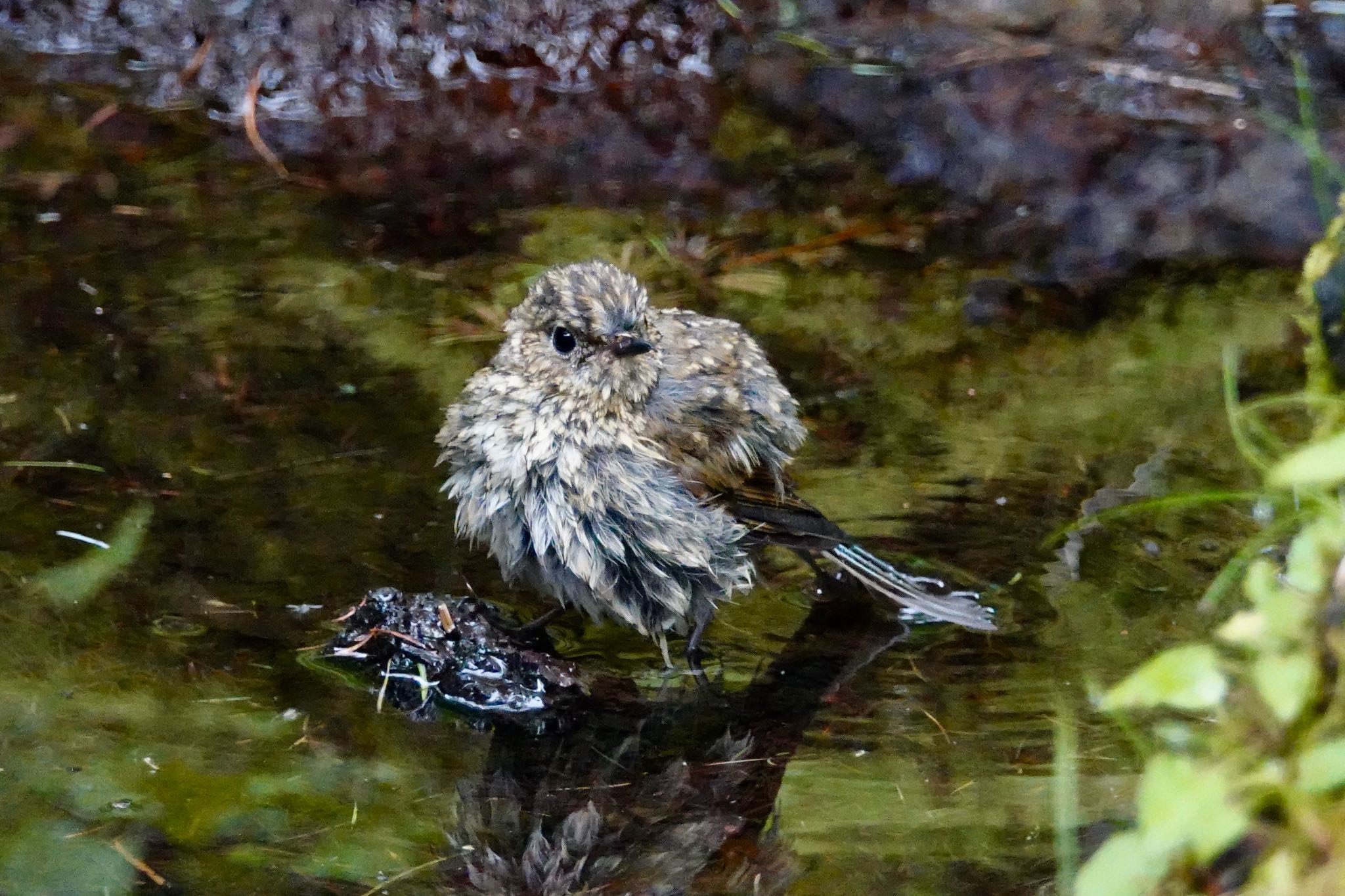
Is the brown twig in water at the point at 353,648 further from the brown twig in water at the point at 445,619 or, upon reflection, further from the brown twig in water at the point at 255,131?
the brown twig in water at the point at 255,131

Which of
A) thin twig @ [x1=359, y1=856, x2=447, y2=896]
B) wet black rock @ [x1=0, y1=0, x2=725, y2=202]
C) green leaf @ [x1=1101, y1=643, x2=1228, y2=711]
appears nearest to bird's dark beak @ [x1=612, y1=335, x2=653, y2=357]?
thin twig @ [x1=359, y1=856, x2=447, y2=896]

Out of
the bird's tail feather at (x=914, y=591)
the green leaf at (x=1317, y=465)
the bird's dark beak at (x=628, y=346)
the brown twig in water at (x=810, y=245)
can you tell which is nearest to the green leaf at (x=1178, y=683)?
the green leaf at (x=1317, y=465)

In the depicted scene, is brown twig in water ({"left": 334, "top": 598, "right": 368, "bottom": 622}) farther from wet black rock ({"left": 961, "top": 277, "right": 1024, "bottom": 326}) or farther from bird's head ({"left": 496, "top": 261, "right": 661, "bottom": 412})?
wet black rock ({"left": 961, "top": 277, "right": 1024, "bottom": 326})

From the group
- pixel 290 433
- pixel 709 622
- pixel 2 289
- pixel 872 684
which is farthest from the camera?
pixel 2 289

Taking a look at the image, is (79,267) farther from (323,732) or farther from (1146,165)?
(1146,165)

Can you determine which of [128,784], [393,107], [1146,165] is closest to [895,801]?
[128,784]

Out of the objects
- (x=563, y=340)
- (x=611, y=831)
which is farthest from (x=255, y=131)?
(x=611, y=831)
